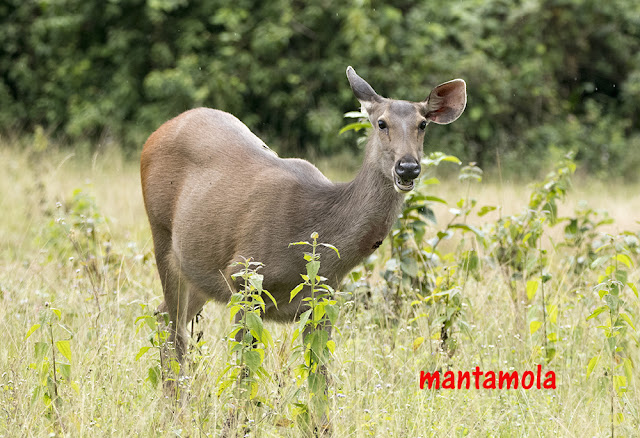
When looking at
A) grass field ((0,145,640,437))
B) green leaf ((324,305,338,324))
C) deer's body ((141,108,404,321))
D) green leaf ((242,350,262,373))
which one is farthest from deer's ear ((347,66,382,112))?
green leaf ((242,350,262,373))

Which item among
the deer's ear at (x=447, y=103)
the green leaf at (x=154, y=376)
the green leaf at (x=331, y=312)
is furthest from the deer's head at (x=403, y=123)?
the green leaf at (x=154, y=376)

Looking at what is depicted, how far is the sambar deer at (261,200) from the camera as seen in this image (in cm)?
409

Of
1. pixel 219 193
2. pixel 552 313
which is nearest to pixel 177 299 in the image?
pixel 219 193

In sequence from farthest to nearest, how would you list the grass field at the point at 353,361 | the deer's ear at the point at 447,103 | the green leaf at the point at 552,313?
the deer's ear at the point at 447,103
the green leaf at the point at 552,313
the grass field at the point at 353,361

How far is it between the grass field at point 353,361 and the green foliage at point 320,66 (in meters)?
5.49

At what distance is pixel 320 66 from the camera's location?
38.3 ft

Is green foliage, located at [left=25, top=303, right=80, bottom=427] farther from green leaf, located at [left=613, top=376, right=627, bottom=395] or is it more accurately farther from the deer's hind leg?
green leaf, located at [left=613, top=376, right=627, bottom=395]

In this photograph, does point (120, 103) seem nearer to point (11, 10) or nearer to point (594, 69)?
point (11, 10)

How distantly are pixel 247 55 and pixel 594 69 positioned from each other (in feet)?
18.8

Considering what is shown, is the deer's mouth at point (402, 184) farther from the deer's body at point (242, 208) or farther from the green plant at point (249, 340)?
the green plant at point (249, 340)

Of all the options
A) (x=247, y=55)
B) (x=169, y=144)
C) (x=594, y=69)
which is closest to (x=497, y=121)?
(x=594, y=69)

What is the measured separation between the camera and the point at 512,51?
41.3ft

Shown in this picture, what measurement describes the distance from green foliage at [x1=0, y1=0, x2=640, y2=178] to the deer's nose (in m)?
7.27

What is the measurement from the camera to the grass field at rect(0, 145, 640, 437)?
3592 mm
